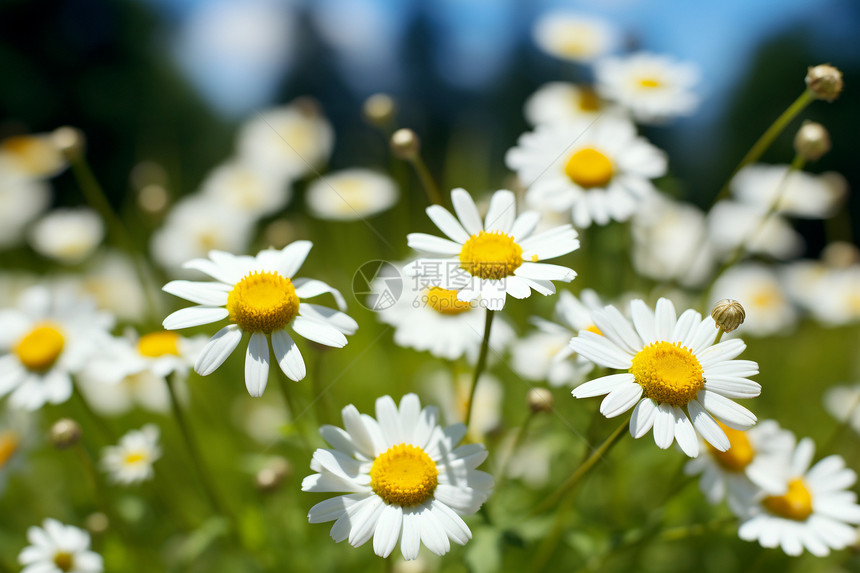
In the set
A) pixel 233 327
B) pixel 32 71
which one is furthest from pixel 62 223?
pixel 32 71

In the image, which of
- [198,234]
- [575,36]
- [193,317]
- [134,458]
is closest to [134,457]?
[134,458]

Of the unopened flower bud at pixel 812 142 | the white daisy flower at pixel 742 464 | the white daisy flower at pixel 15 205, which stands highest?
the unopened flower bud at pixel 812 142

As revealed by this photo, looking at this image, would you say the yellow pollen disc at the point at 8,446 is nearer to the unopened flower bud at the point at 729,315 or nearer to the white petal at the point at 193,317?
the white petal at the point at 193,317

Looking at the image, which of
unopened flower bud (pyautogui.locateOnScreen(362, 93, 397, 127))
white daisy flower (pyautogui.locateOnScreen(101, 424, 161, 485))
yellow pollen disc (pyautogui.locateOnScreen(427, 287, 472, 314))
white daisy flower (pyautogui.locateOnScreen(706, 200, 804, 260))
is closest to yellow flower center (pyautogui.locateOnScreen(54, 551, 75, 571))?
white daisy flower (pyautogui.locateOnScreen(101, 424, 161, 485))

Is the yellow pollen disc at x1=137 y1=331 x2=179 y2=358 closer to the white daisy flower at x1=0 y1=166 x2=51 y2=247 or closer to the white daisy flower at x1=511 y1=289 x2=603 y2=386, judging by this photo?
the white daisy flower at x1=511 y1=289 x2=603 y2=386

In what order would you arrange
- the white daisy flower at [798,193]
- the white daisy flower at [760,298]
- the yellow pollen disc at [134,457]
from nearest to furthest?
the yellow pollen disc at [134,457] → the white daisy flower at [798,193] → the white daisy flower at [760,298]

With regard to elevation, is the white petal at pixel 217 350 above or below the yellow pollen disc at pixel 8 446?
above

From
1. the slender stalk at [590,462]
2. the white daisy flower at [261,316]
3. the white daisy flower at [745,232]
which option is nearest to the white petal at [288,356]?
the white daisy flower at [261,316]

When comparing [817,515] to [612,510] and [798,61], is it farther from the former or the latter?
[798,61]
